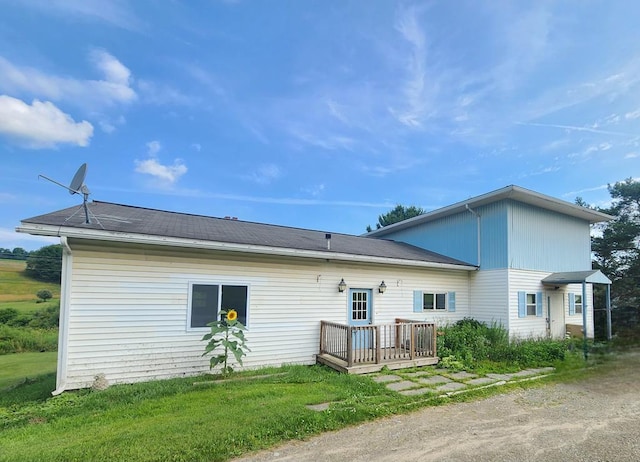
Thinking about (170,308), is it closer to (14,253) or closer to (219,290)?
(219,290)

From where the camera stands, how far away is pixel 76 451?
3604 mm

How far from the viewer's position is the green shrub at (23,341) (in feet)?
49.8

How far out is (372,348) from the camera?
8.04m

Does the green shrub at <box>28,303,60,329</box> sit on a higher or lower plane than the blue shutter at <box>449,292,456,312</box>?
lower

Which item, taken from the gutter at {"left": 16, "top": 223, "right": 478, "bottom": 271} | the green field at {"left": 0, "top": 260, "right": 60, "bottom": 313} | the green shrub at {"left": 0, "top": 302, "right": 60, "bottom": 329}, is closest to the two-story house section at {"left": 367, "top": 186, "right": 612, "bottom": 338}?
the gutter at {"left": 16, "top": 223, "right": 478, "bottom": 271}

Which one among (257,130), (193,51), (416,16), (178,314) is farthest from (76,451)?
(257,130)

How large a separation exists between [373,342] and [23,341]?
1707cm

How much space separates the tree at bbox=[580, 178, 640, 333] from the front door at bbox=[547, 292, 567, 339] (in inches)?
243

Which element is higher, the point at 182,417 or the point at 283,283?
the point at 283,283

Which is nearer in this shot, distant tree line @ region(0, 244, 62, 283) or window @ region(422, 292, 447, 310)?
window @ region(422, 292, 447, 310)

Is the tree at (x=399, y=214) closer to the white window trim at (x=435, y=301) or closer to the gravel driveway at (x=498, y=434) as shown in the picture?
the white window trim at (x=435, y=301)

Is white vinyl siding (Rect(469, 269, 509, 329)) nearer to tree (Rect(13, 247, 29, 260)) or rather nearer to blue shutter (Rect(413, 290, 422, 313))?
blue shutter (Rect(413, 290, 422, 313))

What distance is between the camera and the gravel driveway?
12.5ft

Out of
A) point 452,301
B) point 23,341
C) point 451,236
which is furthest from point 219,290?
point 23,341
